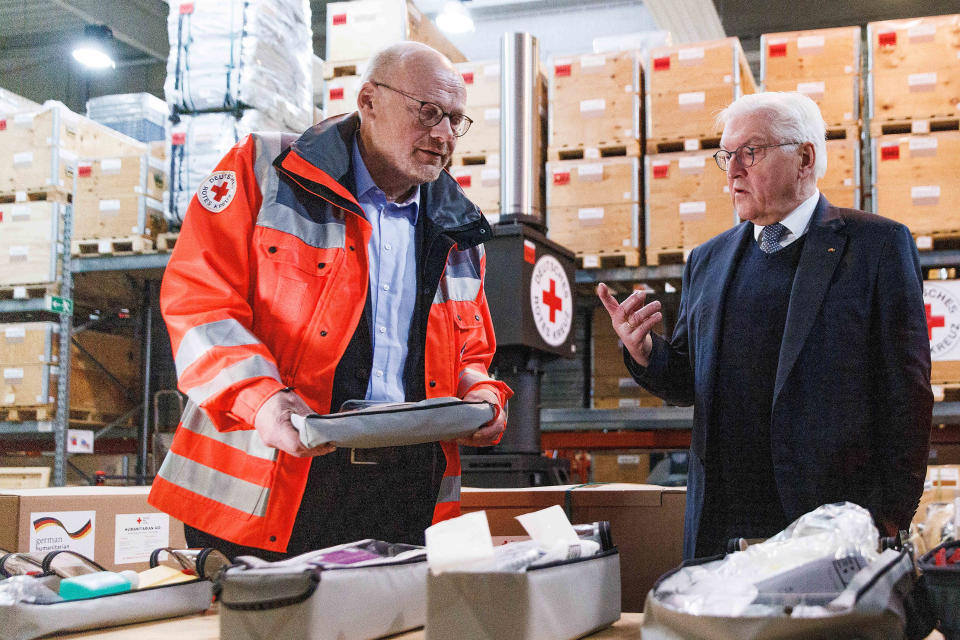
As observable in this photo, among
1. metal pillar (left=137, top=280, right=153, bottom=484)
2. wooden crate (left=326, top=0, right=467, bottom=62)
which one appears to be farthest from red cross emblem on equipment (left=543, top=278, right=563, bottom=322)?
metal pillar (left=137, top=280, right=153, bottom=484)

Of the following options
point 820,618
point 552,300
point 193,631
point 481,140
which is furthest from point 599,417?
point 820,618

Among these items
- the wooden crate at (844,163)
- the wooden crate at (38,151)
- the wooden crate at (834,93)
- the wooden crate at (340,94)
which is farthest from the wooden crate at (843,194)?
the wooden crate at (38,151)

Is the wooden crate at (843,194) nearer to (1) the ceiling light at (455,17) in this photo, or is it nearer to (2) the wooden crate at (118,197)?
(2) the wooden crate at (118,197)

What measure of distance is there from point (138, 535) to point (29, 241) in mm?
5877

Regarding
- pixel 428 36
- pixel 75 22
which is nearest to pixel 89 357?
pixel 428 36

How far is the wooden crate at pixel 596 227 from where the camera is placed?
6363mm

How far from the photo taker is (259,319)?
1.69m

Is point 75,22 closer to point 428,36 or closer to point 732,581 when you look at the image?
point 428,36

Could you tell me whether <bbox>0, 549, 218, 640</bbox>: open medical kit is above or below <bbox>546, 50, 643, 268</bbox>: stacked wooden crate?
below

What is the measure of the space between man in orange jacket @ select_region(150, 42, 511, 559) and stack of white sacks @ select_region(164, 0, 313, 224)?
16.5ft

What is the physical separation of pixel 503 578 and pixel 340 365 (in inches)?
33.0

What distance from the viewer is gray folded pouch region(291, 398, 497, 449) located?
4.32 feet

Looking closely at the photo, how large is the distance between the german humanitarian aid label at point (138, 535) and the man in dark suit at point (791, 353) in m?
1.23

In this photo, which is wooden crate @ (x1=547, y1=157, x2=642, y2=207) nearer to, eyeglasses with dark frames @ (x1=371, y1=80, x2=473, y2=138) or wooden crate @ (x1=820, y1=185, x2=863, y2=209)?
wooden crate @ (x1=820, y1=185, x2=863, y2=209)
